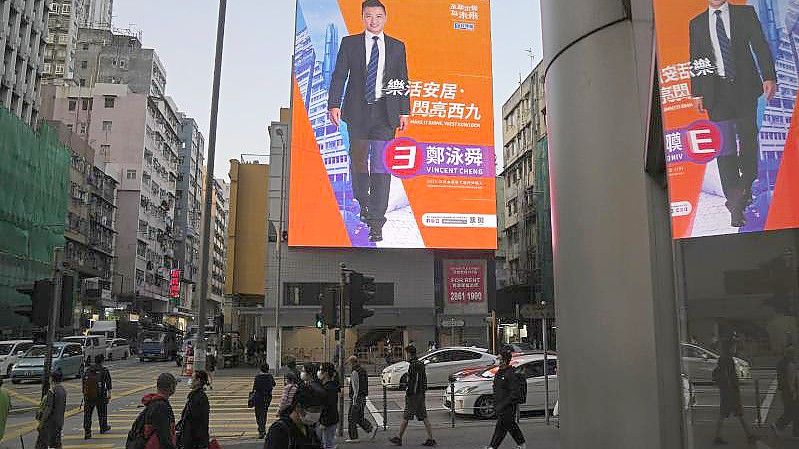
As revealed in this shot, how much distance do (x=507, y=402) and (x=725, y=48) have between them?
318 inches

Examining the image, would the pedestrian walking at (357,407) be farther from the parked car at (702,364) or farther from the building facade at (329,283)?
the building facade at (329,283)

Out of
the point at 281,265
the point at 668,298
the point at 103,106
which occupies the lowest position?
the point at 668,298

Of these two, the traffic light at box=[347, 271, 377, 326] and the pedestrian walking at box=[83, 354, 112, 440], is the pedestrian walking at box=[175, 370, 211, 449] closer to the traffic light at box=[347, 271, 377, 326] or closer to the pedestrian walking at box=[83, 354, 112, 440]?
the traffic light at box=[347, 271, 377, 326]

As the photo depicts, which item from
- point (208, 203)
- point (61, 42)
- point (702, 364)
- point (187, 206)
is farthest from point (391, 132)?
point (187, 206)

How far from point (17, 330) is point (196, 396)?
4625 centimetres

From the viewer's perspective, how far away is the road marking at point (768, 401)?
1855 millimetres

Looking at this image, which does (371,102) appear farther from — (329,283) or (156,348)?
(156,348)

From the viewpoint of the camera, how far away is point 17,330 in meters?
46.7

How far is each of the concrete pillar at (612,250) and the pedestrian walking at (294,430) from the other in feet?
6.99

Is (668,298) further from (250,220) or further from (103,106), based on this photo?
(103,106)

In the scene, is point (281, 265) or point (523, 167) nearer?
point (281, 265)

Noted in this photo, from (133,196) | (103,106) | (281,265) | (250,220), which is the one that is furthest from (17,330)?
(103,106)

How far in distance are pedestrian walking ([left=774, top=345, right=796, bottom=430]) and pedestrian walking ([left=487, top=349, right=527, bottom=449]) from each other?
7.94 metres

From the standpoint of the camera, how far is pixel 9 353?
32500 millimetres
